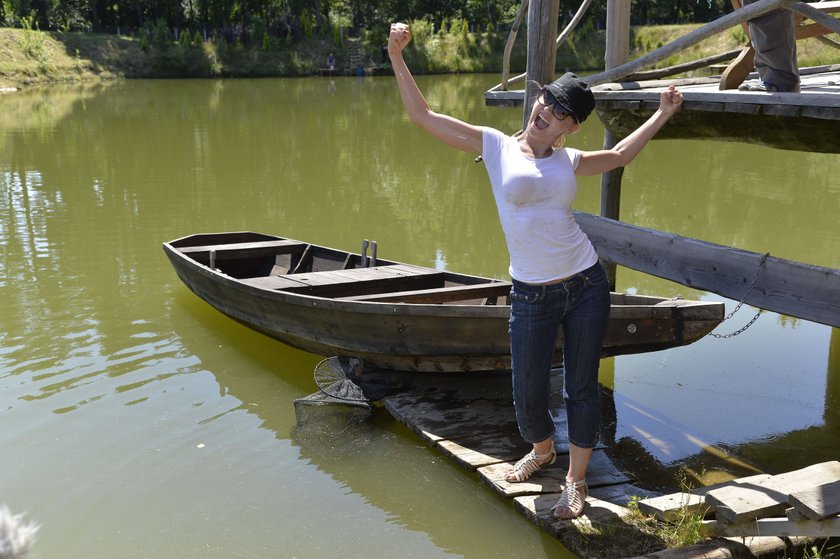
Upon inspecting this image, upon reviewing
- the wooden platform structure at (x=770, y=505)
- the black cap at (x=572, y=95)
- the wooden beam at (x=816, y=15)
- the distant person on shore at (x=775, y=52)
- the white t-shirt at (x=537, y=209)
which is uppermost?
the wooden beam at (x=816, y=15)

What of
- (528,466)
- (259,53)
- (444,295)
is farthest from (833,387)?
(259,53)

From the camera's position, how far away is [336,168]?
18047 millimetres

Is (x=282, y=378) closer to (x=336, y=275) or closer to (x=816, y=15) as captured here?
(x=336, y=275)

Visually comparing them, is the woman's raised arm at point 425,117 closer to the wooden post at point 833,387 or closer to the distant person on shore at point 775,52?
the distant person on shore at point 775,52

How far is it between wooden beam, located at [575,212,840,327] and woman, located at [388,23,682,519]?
1100 millimetres

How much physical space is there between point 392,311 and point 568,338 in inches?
91.6

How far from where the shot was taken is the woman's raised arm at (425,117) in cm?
417

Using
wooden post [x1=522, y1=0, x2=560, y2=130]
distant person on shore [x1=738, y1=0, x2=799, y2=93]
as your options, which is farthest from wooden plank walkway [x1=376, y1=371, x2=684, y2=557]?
distant person on shore [x1=738, y1=0, x2=799, y2=93]

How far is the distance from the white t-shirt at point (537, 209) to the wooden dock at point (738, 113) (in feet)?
5.26

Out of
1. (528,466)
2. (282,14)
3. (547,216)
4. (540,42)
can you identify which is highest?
(282,14)

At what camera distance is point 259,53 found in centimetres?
4941

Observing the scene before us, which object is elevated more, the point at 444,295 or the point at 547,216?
the point at 547,216

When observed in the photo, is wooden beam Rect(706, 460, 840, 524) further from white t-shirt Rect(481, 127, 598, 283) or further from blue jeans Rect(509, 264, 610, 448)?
white t-shirt Rect(481, 127, 598, 283)

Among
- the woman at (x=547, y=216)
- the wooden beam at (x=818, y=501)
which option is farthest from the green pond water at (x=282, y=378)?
Result: the wooden beam at (x=818, y=501)
